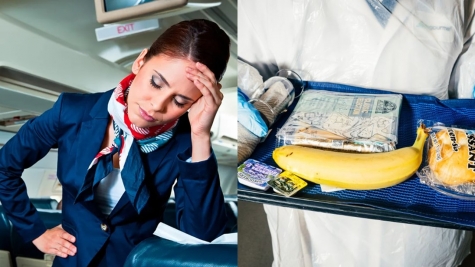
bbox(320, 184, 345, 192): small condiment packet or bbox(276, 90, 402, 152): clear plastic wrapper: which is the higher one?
bbox(276, 90, 402, 152): clear plastic wrapper

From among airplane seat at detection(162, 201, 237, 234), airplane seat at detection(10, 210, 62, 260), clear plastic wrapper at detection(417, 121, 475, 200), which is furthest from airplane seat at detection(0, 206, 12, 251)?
clear plastic wrapper at detection(417, 121, 475, 200)

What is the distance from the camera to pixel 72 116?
0.56 m

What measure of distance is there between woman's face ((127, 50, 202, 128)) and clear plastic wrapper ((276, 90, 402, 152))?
0.27 meters

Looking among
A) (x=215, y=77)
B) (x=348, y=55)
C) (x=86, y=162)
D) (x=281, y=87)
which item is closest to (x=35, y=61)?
(x=86, y=162)

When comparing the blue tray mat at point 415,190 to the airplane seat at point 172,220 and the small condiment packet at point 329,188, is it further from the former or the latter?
the airplane seat at point 172,220

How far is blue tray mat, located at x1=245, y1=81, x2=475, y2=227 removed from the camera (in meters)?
0.60

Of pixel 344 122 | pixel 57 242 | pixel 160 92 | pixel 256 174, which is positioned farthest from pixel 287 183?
pixel 57 242

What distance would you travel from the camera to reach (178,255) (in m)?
0.56

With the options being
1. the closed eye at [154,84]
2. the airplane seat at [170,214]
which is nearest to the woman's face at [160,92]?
the closed eye at [154,84]

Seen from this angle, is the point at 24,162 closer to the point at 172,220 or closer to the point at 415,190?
the point at 172,220

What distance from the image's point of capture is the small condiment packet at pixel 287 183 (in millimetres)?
636

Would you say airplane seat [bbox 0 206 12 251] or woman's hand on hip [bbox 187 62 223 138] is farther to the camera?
airplane seat [bbox 0 206 12 251]

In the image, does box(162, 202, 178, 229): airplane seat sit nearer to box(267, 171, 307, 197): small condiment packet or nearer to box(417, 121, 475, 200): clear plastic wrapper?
box(267, 171, 307, 197): small condiment packet

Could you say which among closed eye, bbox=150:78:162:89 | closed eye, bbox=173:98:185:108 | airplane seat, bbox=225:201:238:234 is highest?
closed eye, bbox=150:78:162:89
